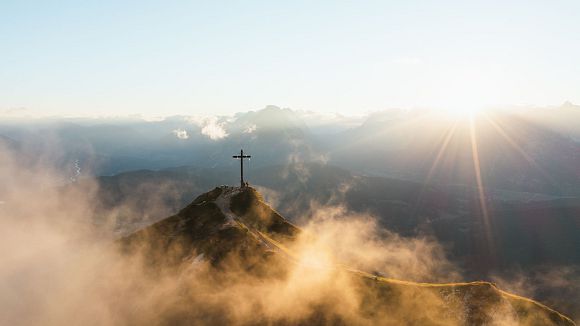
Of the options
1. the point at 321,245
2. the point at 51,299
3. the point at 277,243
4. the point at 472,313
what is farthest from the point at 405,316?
the point at 51,299

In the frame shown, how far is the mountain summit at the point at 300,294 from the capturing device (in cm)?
5656

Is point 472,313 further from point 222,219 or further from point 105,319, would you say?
point 105,319

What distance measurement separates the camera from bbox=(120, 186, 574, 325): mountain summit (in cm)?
5656

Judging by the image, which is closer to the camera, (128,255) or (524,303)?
(524,303)

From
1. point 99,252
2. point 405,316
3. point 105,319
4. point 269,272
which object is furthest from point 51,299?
point 405,316

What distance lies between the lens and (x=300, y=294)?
6044 centimetres

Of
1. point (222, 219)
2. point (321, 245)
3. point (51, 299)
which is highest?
point (222, 219)

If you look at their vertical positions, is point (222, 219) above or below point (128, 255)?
above

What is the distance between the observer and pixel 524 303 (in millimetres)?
60656

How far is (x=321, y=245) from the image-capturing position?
89312 mm

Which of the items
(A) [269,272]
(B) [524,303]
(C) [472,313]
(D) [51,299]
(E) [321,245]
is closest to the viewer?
(C) [472,313]

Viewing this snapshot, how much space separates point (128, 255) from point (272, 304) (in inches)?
1399

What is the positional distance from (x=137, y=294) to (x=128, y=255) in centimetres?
1469

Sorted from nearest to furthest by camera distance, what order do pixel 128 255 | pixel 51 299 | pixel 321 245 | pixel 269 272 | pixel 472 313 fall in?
pixel 472 313 → pixel 269 272 → pixel 51 299 → pixel 128 255 → pixel 321 245
